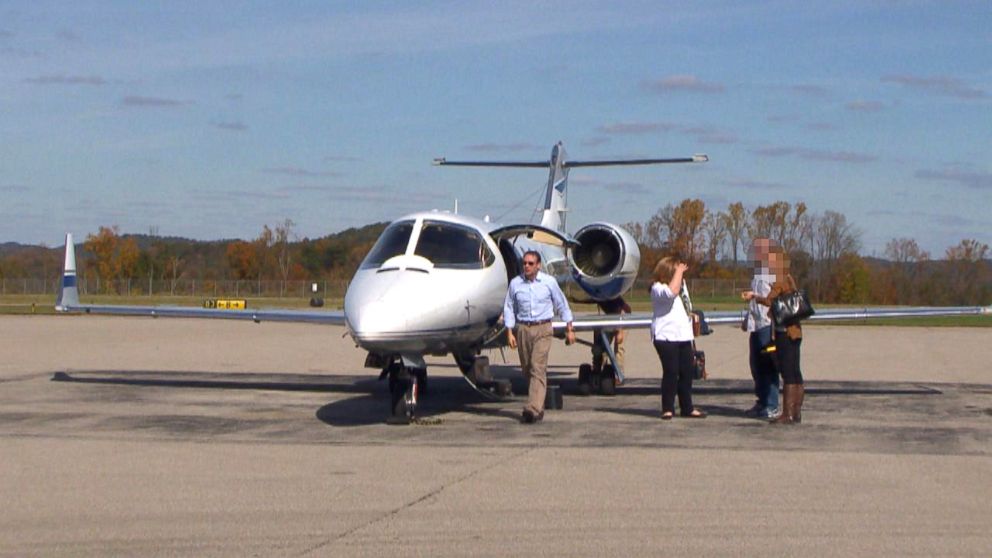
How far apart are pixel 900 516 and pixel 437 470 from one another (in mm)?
3645

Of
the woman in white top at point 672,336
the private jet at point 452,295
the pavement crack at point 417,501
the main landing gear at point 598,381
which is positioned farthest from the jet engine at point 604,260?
the pavement crack at point 417,501

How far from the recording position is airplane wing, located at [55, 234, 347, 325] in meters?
16.4

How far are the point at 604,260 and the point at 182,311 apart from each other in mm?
6453

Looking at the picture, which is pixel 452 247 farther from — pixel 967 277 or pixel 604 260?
pixel 967 277

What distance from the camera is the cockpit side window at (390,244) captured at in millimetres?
13367

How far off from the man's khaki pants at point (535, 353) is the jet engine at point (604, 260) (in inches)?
206

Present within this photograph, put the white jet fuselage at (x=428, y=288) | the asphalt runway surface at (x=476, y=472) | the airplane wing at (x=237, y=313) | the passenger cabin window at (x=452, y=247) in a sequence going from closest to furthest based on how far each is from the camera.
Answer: the asphalt runway surface at (x=476, y=472) < the white jet fuselage at (x=428, y=288) < the passenger cabin window at (x=452, y=247) < the airplane wing at (x=237, y=313)

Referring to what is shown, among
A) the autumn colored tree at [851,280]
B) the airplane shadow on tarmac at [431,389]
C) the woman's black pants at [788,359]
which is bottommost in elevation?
the airplane shadow on tarmac at [431,389]

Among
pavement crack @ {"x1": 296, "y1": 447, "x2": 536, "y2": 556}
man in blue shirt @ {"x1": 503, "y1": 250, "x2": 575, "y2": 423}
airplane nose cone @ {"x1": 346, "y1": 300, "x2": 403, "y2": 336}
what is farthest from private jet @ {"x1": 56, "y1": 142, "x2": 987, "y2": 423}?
pavement crack @ {"x1": 296, "y1": 447, "x2": 536, "y2": 556}

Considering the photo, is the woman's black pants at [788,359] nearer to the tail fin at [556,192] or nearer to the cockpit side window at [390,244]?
the cockpit side window at [390,244]

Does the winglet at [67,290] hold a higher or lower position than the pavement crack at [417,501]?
higher

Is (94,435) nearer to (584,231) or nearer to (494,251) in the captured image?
(494,251)

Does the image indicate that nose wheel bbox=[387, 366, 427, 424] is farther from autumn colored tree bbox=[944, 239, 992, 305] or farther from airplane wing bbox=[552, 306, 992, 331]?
autumn colored tree bbox=[944, 239, 992, 305]

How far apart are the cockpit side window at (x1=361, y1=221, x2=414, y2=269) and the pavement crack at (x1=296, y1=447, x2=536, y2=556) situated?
11.1ft
